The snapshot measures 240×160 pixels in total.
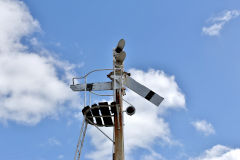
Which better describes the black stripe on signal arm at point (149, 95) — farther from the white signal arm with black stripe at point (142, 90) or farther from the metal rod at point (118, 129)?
the metal rod at point (118, 129)

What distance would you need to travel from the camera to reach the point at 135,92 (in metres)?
10.6

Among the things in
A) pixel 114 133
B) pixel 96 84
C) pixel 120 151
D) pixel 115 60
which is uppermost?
pixel 115 60

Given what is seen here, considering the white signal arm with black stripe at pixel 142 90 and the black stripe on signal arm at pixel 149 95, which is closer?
the white signal arm with black stripe at pixel 142 90

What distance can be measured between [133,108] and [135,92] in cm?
140

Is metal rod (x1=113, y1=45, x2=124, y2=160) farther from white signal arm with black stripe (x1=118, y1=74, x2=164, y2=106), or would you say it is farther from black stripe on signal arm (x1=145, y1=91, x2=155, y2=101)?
black stripe on signal arm (x1=145, y1=91, x2=155, y2=101)

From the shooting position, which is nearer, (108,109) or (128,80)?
(108,109)

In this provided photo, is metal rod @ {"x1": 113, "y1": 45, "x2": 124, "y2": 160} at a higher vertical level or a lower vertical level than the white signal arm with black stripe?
lower

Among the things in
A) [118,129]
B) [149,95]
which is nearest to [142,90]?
[149,95]

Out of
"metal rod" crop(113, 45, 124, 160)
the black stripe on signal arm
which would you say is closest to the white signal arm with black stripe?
the black stripe on signal arm

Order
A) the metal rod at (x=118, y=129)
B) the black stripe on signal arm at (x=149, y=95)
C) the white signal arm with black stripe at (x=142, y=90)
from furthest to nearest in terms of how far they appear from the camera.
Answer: the black stripe on signal arm at (x=149, y=95)
the white signal arm with black stripe at (x=142, y=90)
the metal rod at (x=118, y=129)

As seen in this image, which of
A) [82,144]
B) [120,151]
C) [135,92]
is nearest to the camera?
[120,151]

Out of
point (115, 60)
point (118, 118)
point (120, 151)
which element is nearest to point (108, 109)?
point (118, 118)

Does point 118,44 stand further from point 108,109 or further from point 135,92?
point 108,109

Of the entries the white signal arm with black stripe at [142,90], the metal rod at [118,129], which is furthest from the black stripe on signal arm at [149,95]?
the metal rod at [118,129]
